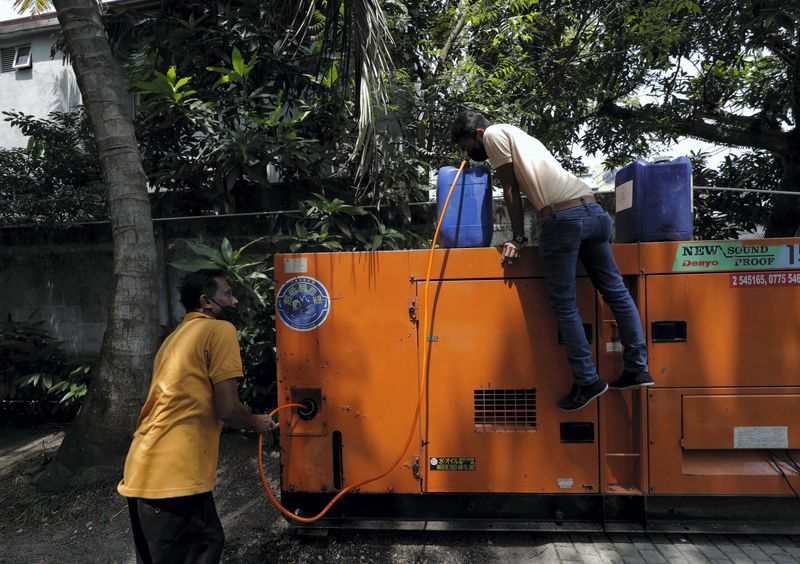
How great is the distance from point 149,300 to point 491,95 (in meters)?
4.17

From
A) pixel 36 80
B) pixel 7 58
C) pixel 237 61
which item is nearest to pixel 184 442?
A: pixel 237 61

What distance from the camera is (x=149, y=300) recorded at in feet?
12.7

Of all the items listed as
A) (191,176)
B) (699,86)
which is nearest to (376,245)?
(191,176)

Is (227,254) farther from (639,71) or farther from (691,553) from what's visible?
(639,71)

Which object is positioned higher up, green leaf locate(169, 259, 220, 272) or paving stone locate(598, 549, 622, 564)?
green leaf locate(169, 259, 220, 272)

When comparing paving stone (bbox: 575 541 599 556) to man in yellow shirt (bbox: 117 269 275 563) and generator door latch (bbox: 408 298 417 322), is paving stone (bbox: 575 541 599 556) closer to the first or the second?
generator door latch (bbox: 408 298 417 322)

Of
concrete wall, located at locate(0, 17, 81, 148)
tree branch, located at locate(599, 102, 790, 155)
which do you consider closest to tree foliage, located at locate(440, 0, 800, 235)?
tree branch, located at locate(599, 102, 790, 155)

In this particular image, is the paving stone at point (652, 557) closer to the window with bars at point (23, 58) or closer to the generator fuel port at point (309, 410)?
the generator fuel port at point (309, 410)

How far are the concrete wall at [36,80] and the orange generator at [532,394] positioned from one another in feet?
29.8

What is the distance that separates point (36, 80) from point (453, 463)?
35.9ft

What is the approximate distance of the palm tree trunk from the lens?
Answer: 12.4ft

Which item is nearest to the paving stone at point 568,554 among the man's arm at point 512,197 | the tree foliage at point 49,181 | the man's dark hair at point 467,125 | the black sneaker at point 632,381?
the black sneaker at point 632,381

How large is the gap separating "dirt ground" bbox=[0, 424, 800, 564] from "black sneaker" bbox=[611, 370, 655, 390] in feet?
3.30

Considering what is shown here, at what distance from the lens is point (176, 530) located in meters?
2.10
